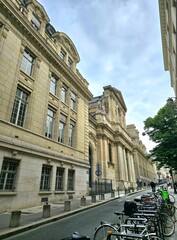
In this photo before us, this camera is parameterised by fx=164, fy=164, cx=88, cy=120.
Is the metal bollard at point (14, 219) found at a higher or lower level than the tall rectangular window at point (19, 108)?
lower

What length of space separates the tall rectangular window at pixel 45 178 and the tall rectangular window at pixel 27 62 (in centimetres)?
810

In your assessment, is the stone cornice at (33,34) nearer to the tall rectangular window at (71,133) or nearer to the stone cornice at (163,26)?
the tall rectangular window at (71,133)

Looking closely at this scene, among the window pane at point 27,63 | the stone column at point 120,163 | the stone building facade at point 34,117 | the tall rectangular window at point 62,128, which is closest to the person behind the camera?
the stone building facade at point 34,117

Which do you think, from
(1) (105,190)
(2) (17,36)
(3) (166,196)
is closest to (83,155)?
(1) (105,190)

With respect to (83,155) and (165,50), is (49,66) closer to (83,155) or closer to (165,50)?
(83,155)

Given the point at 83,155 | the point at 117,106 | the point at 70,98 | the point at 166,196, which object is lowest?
the point at 166,196

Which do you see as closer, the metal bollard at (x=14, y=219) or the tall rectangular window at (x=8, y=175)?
the metal bollard at (x=14, y=219)

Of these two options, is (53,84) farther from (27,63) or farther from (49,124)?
(49,124)

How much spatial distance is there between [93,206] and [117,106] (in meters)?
34.4

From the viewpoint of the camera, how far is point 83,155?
19.7 meters

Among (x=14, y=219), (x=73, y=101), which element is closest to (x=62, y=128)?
(x=73, y=101)

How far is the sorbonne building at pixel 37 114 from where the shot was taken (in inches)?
423

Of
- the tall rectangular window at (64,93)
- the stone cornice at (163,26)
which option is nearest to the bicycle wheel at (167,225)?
the tall rectangular window at (64,93)

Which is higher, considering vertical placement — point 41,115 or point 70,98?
point 70,98
